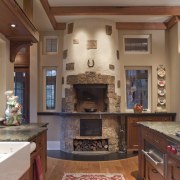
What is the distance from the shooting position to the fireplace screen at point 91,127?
6406mm

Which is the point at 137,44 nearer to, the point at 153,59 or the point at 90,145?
the point at 153,59

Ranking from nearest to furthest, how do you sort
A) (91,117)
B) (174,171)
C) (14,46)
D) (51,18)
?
1. (174,171)
2. (14,46)
3. (51,18)
4. (91,117)

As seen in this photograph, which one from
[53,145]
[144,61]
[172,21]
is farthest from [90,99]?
[172,21]

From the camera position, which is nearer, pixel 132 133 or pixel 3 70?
pixel 3 70

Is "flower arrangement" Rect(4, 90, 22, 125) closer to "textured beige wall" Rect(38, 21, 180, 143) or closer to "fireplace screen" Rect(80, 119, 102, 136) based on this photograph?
"fireplace screen" Rect(80, 119, 102, 136)

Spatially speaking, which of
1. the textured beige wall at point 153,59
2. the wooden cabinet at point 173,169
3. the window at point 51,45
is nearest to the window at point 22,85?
the window at point 51,45

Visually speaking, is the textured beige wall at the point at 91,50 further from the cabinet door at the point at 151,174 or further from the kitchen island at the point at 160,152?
the cabinet door at the point at 151,174

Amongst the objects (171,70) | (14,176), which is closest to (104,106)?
(171,70)

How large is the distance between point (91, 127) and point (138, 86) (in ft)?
5.79

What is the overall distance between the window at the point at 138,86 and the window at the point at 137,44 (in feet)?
1.59

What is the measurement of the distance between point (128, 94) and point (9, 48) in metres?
3.94

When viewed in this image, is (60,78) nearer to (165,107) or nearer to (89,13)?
(89,13)

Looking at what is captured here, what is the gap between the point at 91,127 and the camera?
21.1 feet

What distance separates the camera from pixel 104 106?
6777 mm
